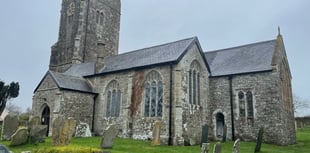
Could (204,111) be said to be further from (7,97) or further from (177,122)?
(7,97)

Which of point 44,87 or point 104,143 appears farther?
point 44,87

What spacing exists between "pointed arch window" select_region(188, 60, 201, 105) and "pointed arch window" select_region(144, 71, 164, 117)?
250 centimetres

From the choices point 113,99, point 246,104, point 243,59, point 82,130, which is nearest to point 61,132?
point 82,130

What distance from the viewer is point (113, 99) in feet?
81.6

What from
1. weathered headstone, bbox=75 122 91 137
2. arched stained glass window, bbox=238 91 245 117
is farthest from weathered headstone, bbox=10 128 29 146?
arched stained glass window, bbox=238 91 245 117

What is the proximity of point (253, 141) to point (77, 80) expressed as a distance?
16.8m

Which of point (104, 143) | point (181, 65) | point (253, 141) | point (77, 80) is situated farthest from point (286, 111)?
point (77, 80)

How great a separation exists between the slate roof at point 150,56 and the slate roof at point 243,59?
4558mm

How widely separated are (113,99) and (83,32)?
18097 mm

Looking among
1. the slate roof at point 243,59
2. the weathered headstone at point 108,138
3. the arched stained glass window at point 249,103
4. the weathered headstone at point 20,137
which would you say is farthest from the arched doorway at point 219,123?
the weathered headstone at point 20,137

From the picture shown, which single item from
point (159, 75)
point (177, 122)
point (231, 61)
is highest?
point (231, 61)

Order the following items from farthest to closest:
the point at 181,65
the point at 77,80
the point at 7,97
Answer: the point at 7,97 < the point at 77,80 < the point at 181,65

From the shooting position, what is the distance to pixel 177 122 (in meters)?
19.8

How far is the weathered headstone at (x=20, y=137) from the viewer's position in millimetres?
15207
